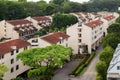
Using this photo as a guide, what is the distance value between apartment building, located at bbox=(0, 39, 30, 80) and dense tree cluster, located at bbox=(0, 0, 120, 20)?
2153 inches

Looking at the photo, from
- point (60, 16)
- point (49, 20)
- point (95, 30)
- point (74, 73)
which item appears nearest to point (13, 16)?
point (49, 20)

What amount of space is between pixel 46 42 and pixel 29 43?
12.8 feet

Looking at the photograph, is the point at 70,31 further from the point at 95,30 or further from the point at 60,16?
the point at 60,16

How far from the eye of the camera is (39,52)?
159 ft

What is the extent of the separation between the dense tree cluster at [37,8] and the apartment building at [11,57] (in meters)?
54.7

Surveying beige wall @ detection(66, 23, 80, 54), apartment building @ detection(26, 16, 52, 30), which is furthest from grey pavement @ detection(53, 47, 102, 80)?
apartment building @ detection(26, 16, 52, 30)

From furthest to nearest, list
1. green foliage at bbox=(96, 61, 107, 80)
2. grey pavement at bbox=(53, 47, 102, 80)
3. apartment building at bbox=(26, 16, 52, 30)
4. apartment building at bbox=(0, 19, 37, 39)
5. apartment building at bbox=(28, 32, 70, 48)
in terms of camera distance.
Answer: apartment building at bbox=(26, 16, 52, 30) < apartment building at bbox=(0, 19, 37, 39) < apartment building at bbox=(28, 32, 70, 48) < grey pavement at bbox=(53, 47, 102, 80) < green foliage at bbox=(96, 61, 107, 80)

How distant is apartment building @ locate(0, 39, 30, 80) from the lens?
5094 centimetres

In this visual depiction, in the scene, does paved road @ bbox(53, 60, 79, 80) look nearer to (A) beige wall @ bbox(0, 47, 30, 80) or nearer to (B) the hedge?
(B) the hedge

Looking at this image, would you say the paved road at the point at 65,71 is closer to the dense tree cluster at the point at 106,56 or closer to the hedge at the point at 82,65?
the hedge at the point at 82,65

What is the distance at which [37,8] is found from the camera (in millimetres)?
138625

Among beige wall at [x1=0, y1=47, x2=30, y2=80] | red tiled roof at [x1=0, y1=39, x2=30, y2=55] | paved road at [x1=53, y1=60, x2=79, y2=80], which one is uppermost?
red tiled roof at [x1=0, y1=39, x2=30, y2=55]

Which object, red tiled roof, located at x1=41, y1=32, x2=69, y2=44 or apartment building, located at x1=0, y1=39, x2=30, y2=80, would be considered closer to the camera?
apartment building, located at x1=0, y1=39, x2=30, y2=80

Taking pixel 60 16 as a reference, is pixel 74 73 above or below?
below
